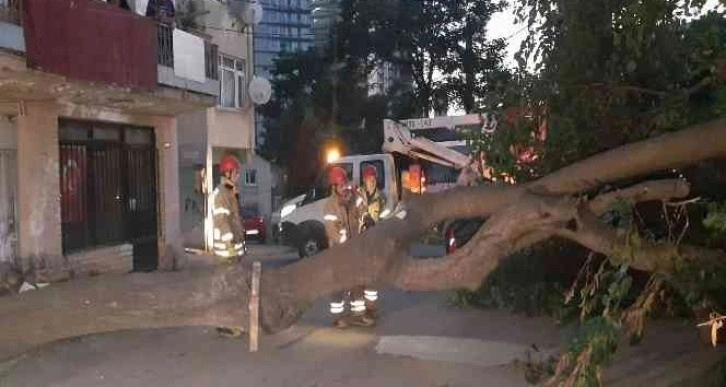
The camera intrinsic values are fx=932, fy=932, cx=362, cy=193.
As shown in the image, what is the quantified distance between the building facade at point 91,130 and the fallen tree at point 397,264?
618cm

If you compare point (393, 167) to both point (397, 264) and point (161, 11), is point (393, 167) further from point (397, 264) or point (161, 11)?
point (397, 264)

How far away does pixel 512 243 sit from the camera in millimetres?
5852

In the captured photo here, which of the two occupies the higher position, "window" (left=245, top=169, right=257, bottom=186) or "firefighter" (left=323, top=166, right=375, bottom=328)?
"window" (left=245, top=169, right=257, bottom=186)

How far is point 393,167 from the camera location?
70.8ft

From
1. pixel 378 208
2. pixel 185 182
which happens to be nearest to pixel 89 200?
pixel 378 208

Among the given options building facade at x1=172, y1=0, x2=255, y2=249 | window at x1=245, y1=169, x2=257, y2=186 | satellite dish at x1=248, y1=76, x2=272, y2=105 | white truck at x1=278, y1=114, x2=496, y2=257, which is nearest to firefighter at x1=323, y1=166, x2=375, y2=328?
white truck at x1=278, y1=114, x2=496, y2=257

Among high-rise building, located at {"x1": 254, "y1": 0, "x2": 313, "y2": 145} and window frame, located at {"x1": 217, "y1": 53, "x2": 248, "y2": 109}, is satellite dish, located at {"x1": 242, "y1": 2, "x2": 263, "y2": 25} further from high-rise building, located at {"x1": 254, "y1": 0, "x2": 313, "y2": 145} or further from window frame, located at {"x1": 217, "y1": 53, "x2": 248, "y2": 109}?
high-rise building, located at {"x1": 254, "y1": 0, "x2": 313, "y2": 145}

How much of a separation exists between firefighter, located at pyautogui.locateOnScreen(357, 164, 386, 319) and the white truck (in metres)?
6.94

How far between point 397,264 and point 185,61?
11160 mm

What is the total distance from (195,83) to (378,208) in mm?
5120

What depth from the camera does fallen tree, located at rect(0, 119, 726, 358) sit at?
493 centimetres

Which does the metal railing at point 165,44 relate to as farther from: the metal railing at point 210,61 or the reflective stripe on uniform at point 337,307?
the reflective stripe on uniform at point 337,307

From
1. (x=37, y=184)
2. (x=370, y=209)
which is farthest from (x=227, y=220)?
(x=37, y=184)

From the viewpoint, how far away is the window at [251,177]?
41906 mm
